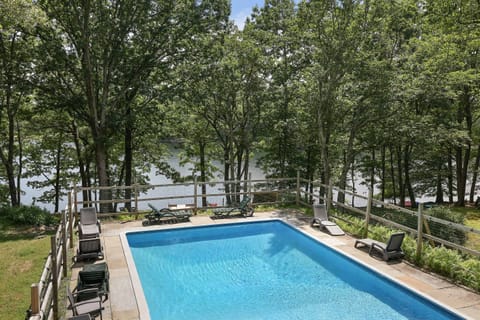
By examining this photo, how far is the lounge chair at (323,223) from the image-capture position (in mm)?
10312

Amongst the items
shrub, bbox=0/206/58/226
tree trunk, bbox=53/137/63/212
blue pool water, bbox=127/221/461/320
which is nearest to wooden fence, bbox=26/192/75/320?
blue pool water, bbox=127/221/461/320

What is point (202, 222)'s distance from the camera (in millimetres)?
11523

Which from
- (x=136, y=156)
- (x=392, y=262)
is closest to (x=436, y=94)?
(x=392, y=262)

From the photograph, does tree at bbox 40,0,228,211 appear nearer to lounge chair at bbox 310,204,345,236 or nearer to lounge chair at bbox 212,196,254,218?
lounge chair at bbox 212,196,254,218

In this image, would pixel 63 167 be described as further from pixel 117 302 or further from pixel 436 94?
pixel 436 94

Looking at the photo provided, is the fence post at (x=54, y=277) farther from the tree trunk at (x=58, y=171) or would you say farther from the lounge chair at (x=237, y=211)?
the tree trunk at (x=58, y=171)

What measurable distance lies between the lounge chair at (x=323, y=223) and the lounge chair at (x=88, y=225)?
6555 mm

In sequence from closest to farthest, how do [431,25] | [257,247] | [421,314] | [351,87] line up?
1. [421,314]
2. [257,247]
3. [431,25]
4. [351,87]

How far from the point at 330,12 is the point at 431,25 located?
3.57 meters

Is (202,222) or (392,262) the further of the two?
(202,222)

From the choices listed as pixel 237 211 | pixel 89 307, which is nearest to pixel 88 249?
pixel 89 307

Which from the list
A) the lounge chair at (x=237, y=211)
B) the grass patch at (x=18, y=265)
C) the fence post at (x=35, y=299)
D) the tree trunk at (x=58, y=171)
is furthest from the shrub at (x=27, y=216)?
the tree trunk at (x=58, y=171)

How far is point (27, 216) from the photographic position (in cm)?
1166

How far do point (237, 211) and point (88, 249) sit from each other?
232 inches
